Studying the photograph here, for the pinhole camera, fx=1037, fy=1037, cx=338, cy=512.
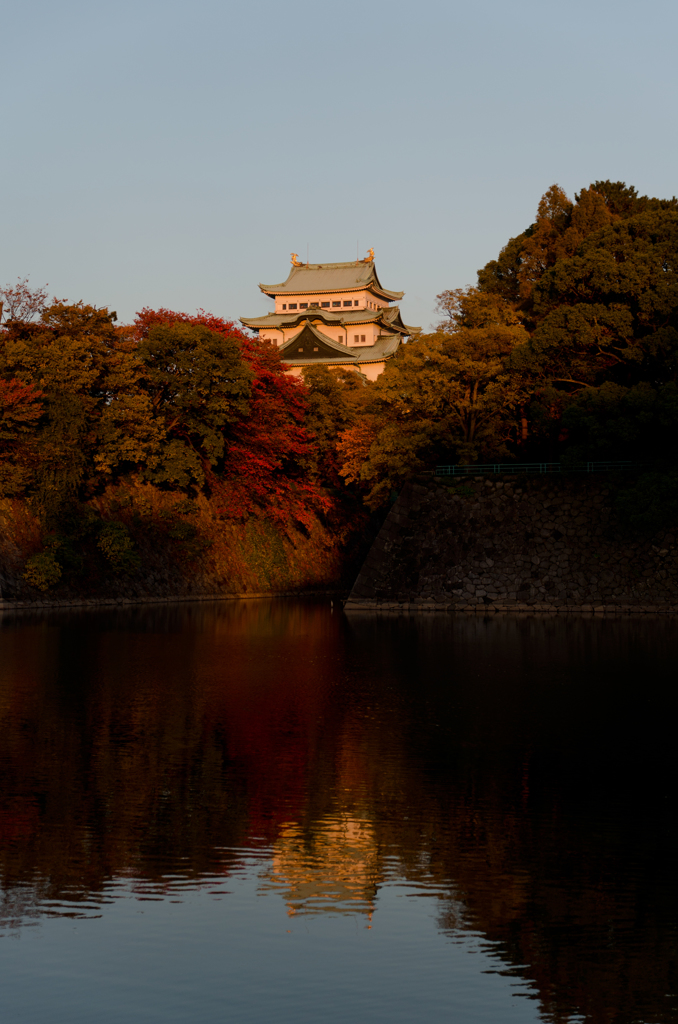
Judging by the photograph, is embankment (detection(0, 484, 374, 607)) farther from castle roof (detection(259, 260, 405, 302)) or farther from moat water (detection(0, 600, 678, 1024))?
castle roof (detection(259, 260, 405, 302))

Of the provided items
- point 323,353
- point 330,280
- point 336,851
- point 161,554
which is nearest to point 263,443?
point 161,554

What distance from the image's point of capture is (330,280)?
8038 centimetres

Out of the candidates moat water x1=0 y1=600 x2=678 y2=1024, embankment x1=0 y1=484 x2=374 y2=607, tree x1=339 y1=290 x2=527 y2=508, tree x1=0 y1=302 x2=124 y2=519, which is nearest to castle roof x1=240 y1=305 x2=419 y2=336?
embankment x1=0 y1=484 x2=374 y2=607

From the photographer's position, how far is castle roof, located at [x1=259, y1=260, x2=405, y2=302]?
79312 millimetres

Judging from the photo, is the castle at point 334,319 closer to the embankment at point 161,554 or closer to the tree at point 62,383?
the embankment at point 161,554

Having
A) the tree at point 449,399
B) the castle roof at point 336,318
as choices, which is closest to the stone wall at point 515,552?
the tree at point 449,399

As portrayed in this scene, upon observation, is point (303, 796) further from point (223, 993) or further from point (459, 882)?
point (223, 993)

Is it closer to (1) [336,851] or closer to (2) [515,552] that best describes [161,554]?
(2) [515,552]

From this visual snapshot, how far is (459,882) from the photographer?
7.21 m

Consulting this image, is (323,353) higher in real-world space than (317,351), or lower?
lower

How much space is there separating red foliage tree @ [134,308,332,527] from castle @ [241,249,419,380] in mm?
24939

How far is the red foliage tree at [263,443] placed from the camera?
43312 millimetres

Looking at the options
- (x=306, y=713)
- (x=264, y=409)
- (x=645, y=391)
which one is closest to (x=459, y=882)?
(x=306, y=713)

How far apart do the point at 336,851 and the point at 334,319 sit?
2736 inches
